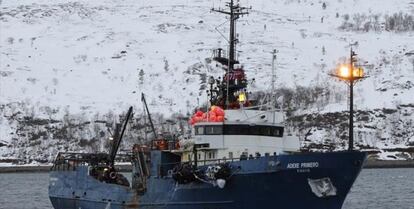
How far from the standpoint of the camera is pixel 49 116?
16125 centimetres

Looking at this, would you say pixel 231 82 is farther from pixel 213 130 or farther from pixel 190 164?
pixel 190 164

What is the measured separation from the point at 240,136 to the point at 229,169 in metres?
3.41

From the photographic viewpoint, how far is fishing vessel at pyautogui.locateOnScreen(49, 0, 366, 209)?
31391mm

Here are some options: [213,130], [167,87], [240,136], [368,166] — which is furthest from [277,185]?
[167,87]

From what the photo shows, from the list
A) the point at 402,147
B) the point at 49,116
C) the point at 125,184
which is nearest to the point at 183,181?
the point at 125,184

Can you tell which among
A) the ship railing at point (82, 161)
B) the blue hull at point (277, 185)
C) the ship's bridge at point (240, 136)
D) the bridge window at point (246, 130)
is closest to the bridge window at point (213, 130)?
the ship's bridge at point (240, 136)

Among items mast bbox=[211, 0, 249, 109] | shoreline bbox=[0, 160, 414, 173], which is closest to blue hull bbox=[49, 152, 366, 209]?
mast bbox=[211, 0, 249, 109]

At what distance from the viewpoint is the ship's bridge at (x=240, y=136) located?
34.9m

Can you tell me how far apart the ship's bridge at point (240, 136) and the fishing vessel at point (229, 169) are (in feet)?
0.13

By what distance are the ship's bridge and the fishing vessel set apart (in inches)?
1.6

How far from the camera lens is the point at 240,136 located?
35.0m

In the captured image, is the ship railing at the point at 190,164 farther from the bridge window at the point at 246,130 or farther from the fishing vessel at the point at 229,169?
the bridge window at the point at 246,130

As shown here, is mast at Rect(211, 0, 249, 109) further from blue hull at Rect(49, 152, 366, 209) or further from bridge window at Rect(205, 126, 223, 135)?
blue hull at Rect(49, 152, 366, 209)

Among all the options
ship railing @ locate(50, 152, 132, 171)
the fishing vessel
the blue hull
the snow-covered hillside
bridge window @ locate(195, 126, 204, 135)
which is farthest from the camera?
the snow-covered hillside
